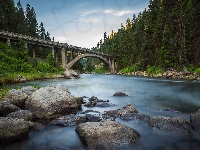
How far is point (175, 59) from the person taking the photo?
118ft

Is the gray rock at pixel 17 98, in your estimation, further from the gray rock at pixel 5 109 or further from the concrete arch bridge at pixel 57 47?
the concrete arch bridge at pixel 57 47

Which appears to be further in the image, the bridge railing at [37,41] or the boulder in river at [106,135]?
the bridge railing at [37,41]

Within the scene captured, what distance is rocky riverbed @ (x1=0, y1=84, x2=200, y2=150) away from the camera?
5180 millimetres

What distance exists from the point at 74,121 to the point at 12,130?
2.34 metres

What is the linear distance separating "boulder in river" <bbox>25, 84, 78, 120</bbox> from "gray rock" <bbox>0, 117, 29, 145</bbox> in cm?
160

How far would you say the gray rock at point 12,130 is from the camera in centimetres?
522

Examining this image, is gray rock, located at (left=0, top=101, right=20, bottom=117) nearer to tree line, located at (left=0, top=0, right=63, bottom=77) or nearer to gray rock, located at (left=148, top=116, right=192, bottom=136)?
gray rock, located at (left=148, top=116, right=192, bottom=136)

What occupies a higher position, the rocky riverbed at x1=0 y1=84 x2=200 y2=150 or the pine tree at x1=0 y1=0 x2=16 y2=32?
the pine tree at x1=0 y1=0 x2=16 y2=32

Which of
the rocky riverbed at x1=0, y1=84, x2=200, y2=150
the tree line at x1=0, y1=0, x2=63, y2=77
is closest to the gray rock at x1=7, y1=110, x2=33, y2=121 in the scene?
the rocky riverbed at x1=0, y1=84, x2=200, y2=150

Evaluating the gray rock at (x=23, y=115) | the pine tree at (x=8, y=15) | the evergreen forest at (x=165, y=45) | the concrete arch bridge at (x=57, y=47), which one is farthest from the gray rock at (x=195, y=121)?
the pine tree at (x=8, y=15)

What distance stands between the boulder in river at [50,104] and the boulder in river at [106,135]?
223 centimetres

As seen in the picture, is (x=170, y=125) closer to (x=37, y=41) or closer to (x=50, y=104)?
(x=50, y=104)

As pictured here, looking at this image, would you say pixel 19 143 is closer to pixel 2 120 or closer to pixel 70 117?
pixel 2 120

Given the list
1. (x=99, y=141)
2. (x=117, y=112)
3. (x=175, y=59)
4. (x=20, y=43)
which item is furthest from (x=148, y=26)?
(x=99, y=141)
